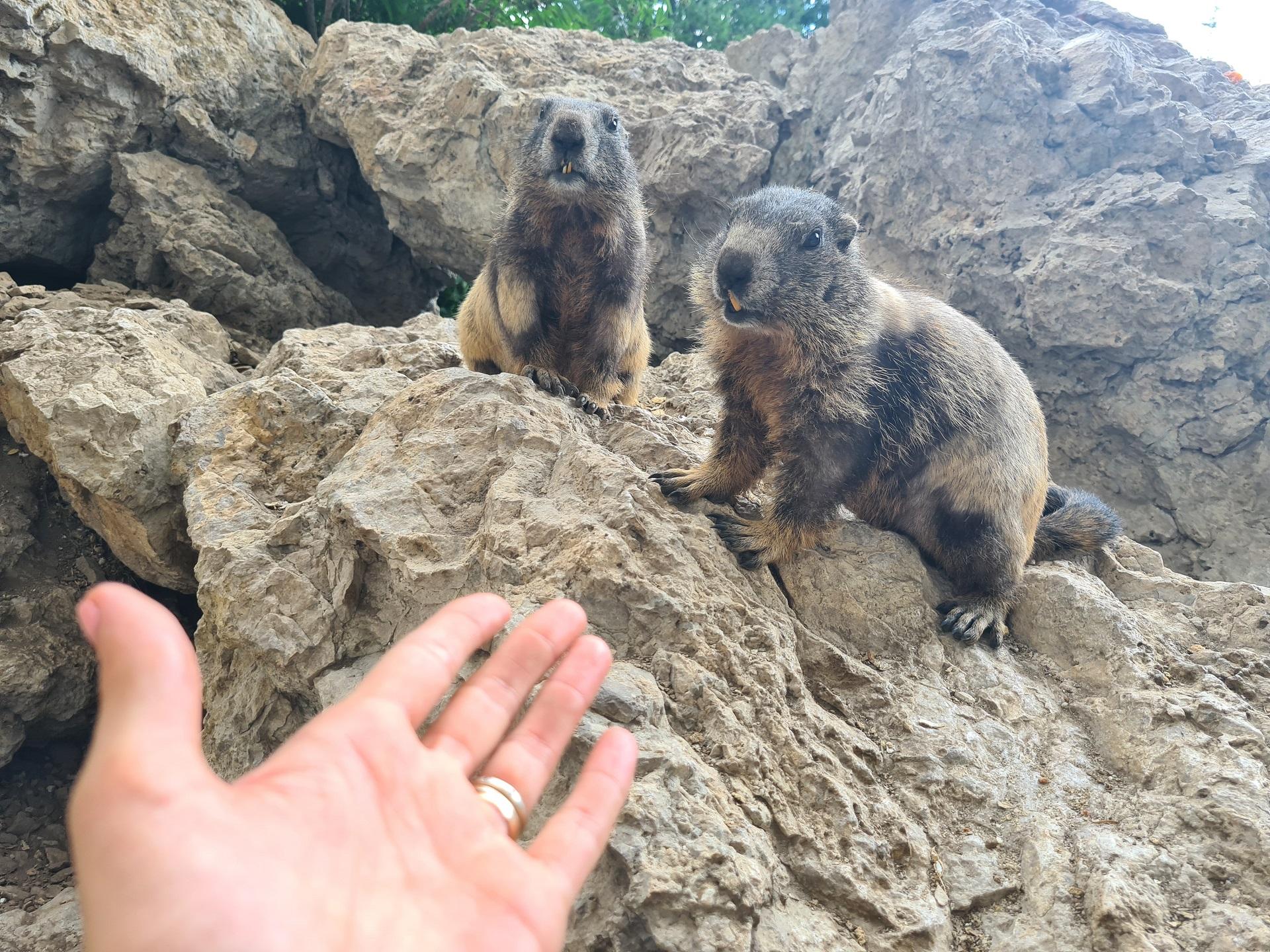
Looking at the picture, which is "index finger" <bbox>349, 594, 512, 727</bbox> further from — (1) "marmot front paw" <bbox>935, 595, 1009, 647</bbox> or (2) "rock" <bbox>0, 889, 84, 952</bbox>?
(1) "marmot front paw" <bbox>935, 595, 1009, 647</bbox>

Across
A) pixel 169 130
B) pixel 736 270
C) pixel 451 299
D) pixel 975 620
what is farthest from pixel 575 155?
pixel 451 299

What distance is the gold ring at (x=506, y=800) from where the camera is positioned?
157cm

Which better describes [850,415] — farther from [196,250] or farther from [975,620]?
[196,250]

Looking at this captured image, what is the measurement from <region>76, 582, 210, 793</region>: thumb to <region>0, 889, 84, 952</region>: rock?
95.8 inches

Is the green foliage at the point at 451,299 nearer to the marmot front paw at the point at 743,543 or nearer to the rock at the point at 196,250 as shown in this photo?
the rock at the point at 196,250

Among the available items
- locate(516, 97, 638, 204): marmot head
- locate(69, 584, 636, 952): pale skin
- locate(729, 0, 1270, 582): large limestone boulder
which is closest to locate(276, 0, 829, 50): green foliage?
locate(729, 0, 1270, 582): large limestone boulder

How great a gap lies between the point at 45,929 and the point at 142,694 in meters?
2.65

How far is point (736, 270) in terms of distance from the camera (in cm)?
338

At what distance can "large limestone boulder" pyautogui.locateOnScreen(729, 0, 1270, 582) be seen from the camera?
556cm

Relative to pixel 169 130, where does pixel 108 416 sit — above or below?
below

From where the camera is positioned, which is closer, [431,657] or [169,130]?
[431,657]

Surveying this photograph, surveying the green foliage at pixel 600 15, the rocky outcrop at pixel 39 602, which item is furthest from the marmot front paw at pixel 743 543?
the green foliage at pixel 600 15

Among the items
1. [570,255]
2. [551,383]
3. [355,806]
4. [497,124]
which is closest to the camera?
[355,806]

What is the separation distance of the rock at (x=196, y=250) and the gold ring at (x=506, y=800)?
19.8ft
